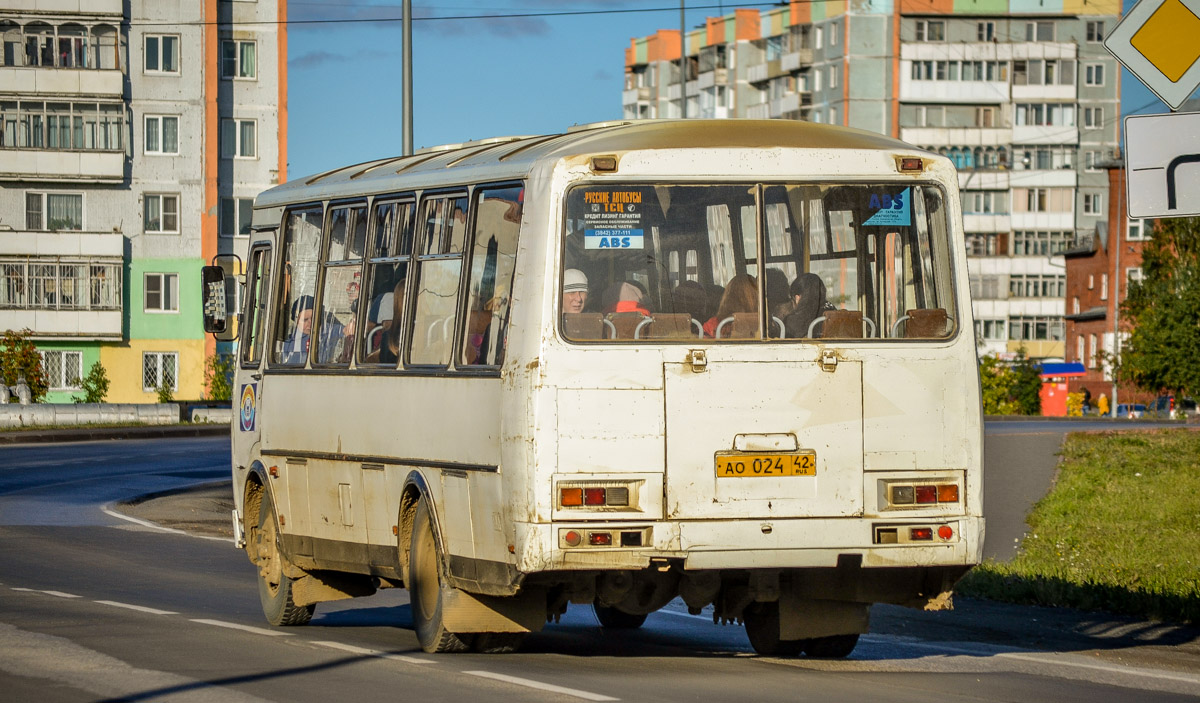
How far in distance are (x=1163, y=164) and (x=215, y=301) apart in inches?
271

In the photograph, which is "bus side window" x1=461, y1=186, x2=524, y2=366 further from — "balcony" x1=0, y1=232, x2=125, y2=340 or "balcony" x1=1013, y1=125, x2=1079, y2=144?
"balcony" x1=1013, y1=125, x2=1079, y2=144

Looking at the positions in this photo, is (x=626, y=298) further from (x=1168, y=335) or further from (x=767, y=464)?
(x=1168, y=335)

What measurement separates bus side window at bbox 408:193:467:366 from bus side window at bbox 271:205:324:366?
67.8 inches

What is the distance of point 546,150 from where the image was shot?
10.3m

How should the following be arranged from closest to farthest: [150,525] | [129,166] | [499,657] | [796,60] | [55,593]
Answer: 1. [499,657]
2. [55,593]
3. [150,525]
4. [129,166]
5. [796,60]

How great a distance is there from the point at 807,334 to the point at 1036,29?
112m

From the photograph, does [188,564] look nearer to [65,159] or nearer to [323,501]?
[323,501]

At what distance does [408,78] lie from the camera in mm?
28703

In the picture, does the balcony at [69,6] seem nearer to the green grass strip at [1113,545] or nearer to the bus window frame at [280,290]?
the green grass strip at [1113,545]

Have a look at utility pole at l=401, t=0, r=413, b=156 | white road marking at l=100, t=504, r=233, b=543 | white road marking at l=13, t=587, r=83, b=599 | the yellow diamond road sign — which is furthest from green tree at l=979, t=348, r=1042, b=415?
the yellow diamond road sign

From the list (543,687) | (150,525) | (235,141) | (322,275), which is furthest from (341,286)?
(235,141)

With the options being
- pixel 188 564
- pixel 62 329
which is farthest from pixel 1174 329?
pixel 188 564

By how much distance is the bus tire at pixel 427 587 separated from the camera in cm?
1092

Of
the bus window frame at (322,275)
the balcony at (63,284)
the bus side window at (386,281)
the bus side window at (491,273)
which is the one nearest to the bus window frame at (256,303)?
the bus window frame at (322,275)
